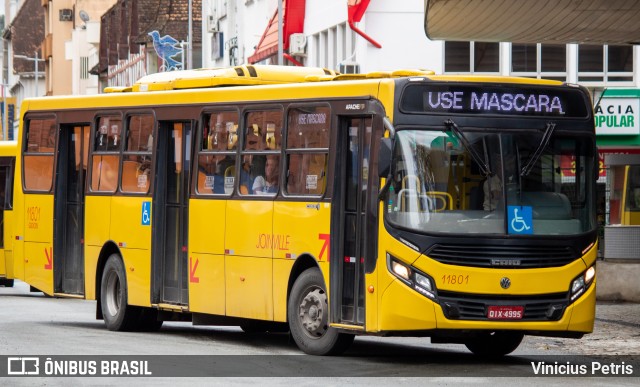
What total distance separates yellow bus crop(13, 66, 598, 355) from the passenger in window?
0.07 ft

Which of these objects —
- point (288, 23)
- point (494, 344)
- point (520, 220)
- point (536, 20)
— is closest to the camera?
point (520, 220)

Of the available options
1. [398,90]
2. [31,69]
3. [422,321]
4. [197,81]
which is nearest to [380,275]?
[422,321]

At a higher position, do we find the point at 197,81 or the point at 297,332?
the point at 197,81

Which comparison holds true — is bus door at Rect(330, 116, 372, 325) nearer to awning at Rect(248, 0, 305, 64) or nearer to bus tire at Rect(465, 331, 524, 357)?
bus tire at Rect(465, 331, 524, 357)

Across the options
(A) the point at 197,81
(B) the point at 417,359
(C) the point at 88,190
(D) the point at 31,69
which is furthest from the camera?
(D) the point at 31,69

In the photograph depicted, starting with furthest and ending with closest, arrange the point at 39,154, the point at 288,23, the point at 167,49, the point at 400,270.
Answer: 1. the point at 167,49
2. the point at 288,23
3. the point at 39,154
4. the point at 400,270

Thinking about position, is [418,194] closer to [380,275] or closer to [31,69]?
[380,275]

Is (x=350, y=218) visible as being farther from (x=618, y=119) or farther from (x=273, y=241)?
(x=618, y=119)

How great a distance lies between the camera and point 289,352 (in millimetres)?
18109

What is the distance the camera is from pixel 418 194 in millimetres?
16328

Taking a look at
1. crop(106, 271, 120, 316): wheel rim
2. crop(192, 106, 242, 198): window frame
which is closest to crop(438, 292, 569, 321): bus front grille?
crop(192, 106, 242, 198): window frame

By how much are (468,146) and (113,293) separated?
7.08 m

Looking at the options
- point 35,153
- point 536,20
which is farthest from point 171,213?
point 536,20

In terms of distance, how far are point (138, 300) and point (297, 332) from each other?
3971 mm
